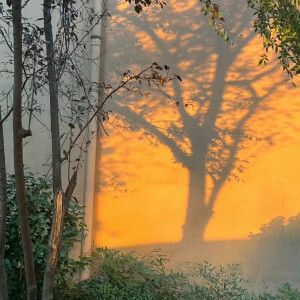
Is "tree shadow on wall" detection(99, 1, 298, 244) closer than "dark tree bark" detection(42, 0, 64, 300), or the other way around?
"dark tree bark" detection(42, 0, 64, 300)

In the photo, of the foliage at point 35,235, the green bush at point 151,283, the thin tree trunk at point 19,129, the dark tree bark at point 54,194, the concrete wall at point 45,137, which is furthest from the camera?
the concrete wall at point 45,137

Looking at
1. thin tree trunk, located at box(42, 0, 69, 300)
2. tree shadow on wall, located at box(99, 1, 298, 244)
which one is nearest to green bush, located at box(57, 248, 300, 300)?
tree shadow on wall, located at box(99, 1, 298, 244)

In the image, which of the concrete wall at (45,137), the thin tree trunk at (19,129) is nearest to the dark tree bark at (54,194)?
the thin tree trunk at (19,129)

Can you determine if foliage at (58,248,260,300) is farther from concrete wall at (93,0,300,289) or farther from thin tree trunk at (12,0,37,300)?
thin tree trunk at (12,0,37,300)

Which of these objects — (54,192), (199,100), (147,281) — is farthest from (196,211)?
(54,192)

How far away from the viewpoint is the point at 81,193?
20.6 feet

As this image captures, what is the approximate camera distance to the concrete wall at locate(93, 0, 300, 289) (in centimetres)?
626

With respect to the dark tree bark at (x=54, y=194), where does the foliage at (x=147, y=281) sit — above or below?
below

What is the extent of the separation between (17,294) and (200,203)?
2.35 m

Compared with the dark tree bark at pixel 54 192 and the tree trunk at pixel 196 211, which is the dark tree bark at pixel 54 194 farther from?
the tree trunk at pixel 196 211

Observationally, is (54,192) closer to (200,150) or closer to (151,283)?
(151,283)

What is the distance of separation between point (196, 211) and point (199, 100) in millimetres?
1328

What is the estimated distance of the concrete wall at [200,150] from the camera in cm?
626

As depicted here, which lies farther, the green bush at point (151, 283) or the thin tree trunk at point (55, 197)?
the green bush at point (151, 283)
